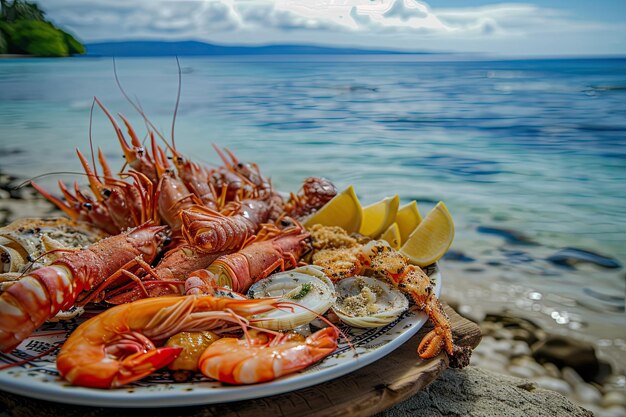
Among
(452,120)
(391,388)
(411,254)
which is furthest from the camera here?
(452,120)

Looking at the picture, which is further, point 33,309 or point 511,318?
point 511,318

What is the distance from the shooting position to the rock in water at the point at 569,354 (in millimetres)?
3158

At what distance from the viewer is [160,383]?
1638 millimetres

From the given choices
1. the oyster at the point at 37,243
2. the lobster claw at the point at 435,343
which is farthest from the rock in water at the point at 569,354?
the oyster at the point at 37,243

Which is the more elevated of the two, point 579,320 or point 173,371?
point 173,371

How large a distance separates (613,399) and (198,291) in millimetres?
2520

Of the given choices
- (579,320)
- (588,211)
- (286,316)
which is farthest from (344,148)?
(286,316)

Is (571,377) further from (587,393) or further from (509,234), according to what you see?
(509,234)

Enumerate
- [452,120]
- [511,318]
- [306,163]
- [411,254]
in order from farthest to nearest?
[452,120] < [306,163] < [511,318] < [411,254]

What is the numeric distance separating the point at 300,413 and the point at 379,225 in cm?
142

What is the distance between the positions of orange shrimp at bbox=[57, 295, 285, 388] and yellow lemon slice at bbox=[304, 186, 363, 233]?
42.1 inches

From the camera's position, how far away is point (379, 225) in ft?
9.55

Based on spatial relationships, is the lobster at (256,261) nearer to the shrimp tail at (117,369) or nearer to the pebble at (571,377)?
the shrimp tail at (117,369)

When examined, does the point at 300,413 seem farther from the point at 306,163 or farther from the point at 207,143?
the point at 306,163
